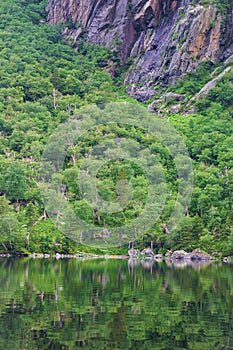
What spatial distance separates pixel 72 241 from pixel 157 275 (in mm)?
35395

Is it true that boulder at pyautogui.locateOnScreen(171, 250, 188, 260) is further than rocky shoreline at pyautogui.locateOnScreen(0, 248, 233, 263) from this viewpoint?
Yes

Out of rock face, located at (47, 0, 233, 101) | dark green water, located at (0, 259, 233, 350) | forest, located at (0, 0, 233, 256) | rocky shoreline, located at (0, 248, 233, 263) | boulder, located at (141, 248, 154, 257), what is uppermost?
rock face, located at (47, 0, 233, 101)

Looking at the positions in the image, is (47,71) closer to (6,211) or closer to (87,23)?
(87,23)

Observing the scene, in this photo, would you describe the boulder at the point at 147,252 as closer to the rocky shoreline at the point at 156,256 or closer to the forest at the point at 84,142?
the rocky shoreline at the point at 156,256

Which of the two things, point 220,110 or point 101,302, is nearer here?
point 101,302

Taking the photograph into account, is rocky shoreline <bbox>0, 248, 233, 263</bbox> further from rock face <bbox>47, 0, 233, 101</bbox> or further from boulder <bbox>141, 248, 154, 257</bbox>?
rock face <bbox>47, 0, 233, 101</bbox>

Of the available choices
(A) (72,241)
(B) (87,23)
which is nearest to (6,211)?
(A) (72,241)

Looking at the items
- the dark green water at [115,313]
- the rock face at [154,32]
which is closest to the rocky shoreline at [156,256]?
the dark green water at [115,313]

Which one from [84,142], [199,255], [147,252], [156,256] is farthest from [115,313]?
[84,142]

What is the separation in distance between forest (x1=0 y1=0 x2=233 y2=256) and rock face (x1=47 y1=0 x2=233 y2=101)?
3.20m

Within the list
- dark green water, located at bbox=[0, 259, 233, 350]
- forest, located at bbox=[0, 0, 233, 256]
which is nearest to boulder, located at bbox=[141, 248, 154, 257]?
forest, located at bbox=[0, 0, 233, 256]

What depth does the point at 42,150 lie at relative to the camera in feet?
366

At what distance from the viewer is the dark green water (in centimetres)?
2417

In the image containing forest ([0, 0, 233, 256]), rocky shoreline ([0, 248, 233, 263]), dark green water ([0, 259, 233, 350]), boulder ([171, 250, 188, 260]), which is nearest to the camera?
dark green water ([0, 259, 233, 350])
